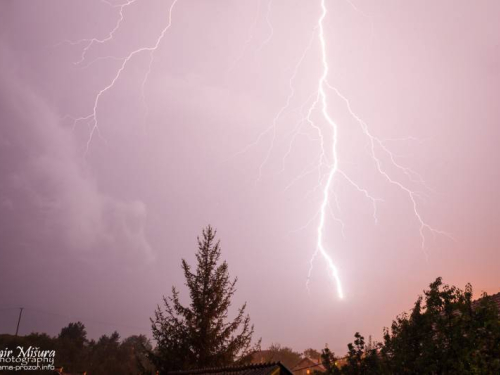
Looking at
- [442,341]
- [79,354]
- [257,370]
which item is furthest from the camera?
[79,354]

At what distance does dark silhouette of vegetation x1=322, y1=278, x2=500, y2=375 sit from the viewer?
23.1 ft

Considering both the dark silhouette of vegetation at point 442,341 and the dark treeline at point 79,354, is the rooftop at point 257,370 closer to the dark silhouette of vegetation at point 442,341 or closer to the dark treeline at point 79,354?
the dark silhouette of vegetation at point 442,341

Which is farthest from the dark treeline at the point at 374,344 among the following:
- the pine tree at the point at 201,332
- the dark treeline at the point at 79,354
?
the dark treeline at the point at 79,354

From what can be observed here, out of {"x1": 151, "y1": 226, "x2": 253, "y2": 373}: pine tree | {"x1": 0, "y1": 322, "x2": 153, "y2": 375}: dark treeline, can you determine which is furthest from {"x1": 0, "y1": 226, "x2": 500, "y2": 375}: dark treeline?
{"x1": 0, "y1": 322, "x2": 153, "y2": 375}: dark treeline

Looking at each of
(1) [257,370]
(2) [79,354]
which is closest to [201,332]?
(1) [257,370]

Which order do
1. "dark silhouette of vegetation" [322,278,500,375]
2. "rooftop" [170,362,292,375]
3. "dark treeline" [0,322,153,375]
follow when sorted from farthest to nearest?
"dark treeline" [0,322,153,375] → "rooftop" [170,362,292,375] → "dark silhouette of vegetation" [322,278,500,375]

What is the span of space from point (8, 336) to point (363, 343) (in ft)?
167

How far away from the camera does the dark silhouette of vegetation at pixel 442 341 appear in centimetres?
704

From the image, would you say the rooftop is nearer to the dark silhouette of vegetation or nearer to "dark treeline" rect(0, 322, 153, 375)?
the dark silhouette of vegetation

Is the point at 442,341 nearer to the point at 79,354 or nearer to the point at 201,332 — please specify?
the point at 201,332

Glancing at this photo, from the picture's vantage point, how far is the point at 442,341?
7.79 metres

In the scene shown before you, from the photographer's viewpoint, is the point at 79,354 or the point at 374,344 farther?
the point at 79,354

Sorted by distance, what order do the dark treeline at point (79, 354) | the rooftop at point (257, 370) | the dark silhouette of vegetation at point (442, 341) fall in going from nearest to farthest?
the dark silhouette of vegetation at point (442, 341), the rooftop at point (257, 370), the dark treeline at point (79, 354)

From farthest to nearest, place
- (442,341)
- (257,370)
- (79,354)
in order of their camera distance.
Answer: (79,354)
(257,370)
(442,341)
